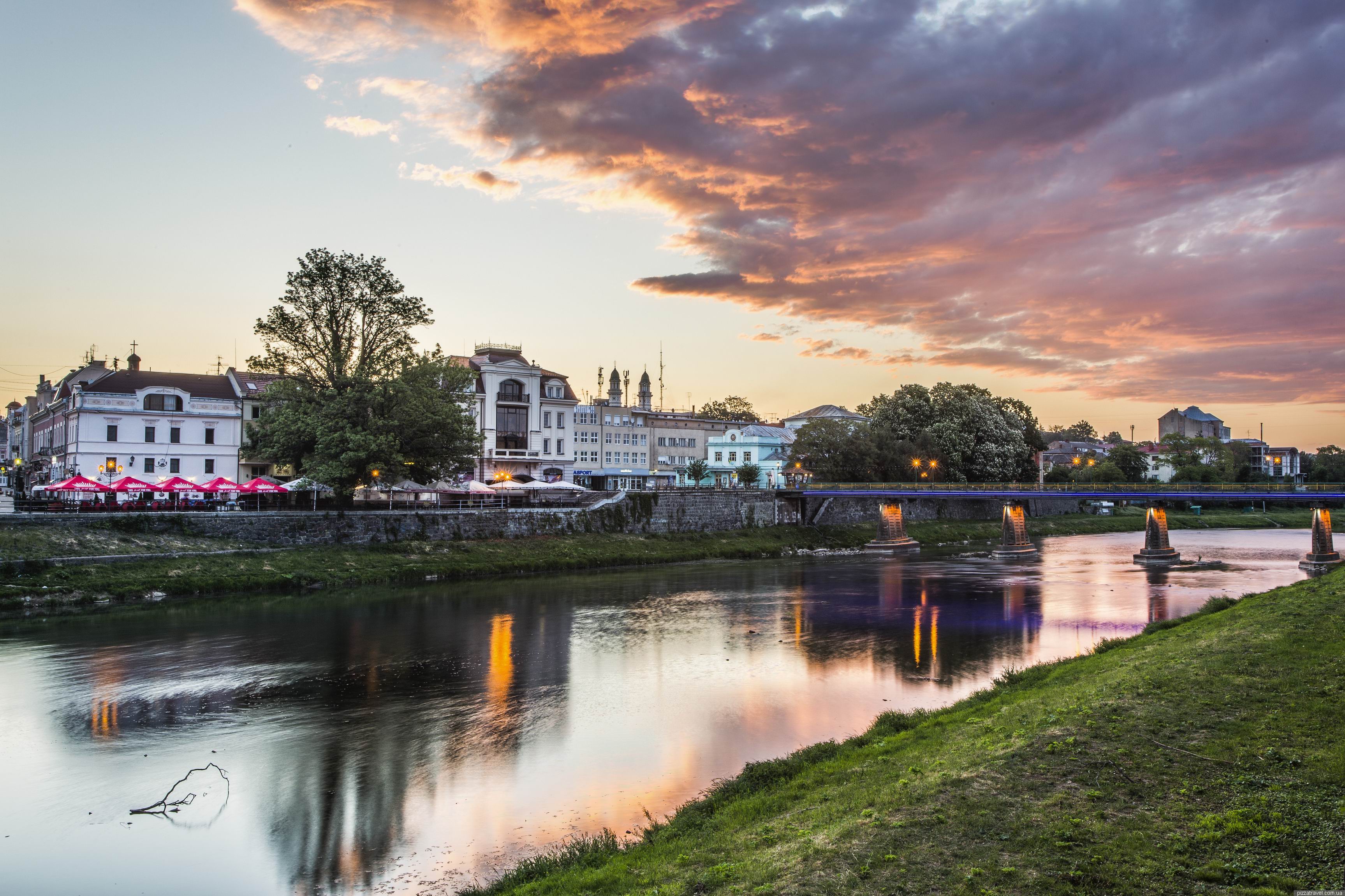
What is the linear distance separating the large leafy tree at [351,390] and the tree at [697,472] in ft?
158

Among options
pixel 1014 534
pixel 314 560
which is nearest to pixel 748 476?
pixel 1014 534

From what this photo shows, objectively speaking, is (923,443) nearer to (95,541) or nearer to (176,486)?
(176,486)

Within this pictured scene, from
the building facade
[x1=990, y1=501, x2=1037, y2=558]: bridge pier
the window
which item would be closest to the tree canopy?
[x1=990, y1=501, x2=1037, y2=558]: bridge pier

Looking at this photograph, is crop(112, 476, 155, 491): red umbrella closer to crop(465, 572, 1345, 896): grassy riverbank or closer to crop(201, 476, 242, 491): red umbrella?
crop(201, 476, 242, 491): red umbrella

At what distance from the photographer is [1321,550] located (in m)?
52.4

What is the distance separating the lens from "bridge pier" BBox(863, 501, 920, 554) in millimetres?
74562

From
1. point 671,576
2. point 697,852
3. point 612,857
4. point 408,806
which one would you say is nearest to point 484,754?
point 408,806

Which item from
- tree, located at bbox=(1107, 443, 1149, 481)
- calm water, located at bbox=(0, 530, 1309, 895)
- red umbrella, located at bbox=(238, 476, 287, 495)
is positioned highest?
tree, located at bbox=(1107, 443, 1149, 481)

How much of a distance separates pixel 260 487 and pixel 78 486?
8744mm

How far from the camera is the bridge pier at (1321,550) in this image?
51.1 meters

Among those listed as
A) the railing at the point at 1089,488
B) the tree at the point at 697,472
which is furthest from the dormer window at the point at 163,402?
the tree at the point at 697,472

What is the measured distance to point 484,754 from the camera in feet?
61.3

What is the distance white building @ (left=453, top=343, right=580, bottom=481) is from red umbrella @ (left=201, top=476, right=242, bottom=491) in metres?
25.3

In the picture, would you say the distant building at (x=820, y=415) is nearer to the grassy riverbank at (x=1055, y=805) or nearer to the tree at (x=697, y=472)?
the tree at (x=697, y=472)
